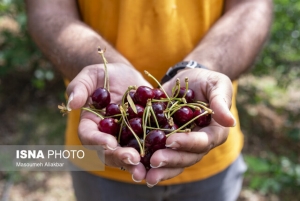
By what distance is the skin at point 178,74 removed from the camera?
81 cm

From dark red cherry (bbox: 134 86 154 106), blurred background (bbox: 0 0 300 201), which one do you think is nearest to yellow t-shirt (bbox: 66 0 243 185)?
dark red cherry (bbox: 134 86 154 106)

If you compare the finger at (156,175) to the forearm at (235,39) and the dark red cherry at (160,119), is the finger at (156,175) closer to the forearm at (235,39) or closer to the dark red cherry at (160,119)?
the dark red cherry at (160,119)

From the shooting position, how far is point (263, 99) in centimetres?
292

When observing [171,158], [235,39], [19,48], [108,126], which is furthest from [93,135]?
[19,48]

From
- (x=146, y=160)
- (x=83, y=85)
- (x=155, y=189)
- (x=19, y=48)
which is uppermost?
(x=83, y=85)

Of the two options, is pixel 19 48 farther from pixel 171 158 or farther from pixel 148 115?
pixel 171 158

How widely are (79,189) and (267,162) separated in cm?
114

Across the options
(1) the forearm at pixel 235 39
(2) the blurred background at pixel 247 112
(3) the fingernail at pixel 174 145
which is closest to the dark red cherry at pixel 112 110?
(3) the fingernail at pixel 174 145

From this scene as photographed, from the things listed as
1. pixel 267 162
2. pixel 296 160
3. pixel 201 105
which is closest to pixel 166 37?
pixel 201 105

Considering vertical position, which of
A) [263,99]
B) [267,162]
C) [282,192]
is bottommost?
[282,192]

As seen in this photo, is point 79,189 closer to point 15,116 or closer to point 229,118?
point 229,118

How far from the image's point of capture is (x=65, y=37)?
1.25m

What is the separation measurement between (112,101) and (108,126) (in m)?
0.18

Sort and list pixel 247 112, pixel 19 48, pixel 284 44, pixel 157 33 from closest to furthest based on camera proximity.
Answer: pixel 157 33, pixel 284 44, pixel 19 48, pixel 247 112
